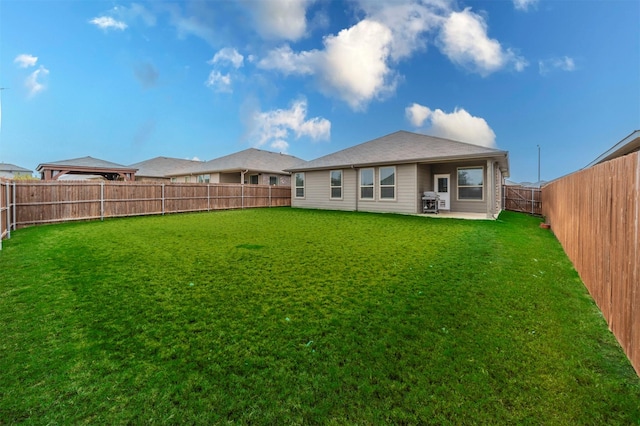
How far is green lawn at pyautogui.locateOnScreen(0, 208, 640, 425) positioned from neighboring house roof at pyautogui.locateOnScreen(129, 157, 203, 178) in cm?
2856

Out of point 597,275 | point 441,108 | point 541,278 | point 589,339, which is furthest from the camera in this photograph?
point 441,108

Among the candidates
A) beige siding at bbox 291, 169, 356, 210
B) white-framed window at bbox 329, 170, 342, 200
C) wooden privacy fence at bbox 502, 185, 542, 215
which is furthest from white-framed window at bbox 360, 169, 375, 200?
wooden privacy fence at bbox 502, 185, 542, 215

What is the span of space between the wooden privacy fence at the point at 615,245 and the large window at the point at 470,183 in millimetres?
9880

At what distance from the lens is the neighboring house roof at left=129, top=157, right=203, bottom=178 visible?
3095 cm

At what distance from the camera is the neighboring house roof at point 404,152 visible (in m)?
12.7

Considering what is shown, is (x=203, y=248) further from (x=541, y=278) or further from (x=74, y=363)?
(x=541, y=278)

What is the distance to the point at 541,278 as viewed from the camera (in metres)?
4.77

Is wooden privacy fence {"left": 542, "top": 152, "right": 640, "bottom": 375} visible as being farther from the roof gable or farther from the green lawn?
the roof gable

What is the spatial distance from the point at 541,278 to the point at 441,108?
17.4m

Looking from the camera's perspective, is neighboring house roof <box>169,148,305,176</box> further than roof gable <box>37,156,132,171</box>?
Yes

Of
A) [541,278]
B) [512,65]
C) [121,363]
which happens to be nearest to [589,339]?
[541,278]

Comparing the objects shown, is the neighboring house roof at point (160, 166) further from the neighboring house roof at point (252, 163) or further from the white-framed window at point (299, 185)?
the white-framed window at point (299, 185)

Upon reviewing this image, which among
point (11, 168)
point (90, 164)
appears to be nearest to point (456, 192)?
point (90, 164)

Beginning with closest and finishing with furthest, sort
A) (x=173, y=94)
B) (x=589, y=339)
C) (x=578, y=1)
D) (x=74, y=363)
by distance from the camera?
(x=74, y=363) < (x=589, y=339) < (x=578, y=1) < (x=173, y=94)
